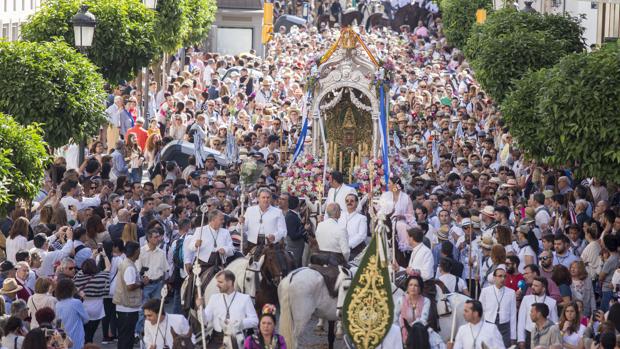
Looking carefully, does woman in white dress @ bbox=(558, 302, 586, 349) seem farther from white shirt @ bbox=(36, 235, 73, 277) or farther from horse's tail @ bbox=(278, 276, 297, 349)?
white shirt @ bbox=(36, 235, 73, 277)

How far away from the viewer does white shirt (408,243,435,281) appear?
18.8 metres

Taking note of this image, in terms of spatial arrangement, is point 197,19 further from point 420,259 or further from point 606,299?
point 420,259

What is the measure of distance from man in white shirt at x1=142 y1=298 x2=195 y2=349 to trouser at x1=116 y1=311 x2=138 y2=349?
97.5 inches

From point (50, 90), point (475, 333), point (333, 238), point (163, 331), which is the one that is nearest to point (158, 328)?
point (163, 331)

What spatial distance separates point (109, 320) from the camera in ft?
66.8

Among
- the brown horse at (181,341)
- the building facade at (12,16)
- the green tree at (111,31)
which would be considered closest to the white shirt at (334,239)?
the brown horse at (181,341)

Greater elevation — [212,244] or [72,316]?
[212,244]

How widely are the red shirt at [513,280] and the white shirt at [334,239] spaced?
8.38ft

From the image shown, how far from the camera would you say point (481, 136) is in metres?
33.9

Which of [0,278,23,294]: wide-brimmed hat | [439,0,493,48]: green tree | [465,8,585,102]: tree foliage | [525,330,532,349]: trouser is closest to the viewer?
[0,278,23,294]: wide-brimmed hat

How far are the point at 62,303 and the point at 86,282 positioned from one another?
1738 mm

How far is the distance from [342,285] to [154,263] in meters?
2.38

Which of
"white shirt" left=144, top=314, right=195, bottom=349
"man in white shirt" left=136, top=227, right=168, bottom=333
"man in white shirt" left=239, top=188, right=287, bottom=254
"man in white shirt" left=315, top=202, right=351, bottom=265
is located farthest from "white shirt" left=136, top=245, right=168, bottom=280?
"white shirt" left=144, top=314, right=195, bottom=349

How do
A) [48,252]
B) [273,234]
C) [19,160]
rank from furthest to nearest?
[273,234] → [19,160] → [48,252]
